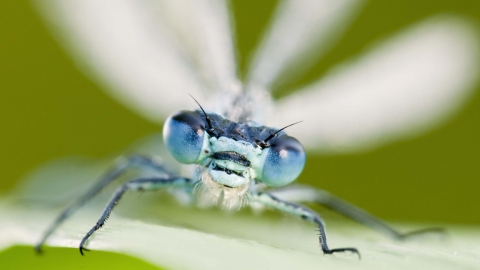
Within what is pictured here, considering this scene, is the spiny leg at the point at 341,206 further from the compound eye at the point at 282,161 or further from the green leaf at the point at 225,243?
the compound eye at the point at 282,161

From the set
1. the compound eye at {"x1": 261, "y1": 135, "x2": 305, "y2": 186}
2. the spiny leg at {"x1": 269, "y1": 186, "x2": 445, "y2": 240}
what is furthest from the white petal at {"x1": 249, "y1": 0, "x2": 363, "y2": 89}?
the compound eye at {"x1": 261, "y1": 135, "x2": 305, "y2": 186}

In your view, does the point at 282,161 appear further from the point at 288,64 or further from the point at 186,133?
the point at 288,64

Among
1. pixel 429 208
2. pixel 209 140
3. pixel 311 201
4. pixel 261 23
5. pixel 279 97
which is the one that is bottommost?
pixel 209 140

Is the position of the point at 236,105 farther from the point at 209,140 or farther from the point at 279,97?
the point at 279,97

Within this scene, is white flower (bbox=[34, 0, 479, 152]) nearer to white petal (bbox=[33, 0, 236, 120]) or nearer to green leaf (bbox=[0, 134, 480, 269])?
white petal (bbox=[33, 0, 236, 120])

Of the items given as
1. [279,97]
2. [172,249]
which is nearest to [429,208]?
[279,97]

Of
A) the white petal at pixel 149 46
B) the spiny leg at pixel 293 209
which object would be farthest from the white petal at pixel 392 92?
the spiny leg at pixel 293 209

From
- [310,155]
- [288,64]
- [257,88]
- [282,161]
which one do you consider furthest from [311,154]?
[282,161]

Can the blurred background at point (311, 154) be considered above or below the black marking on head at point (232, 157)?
above
